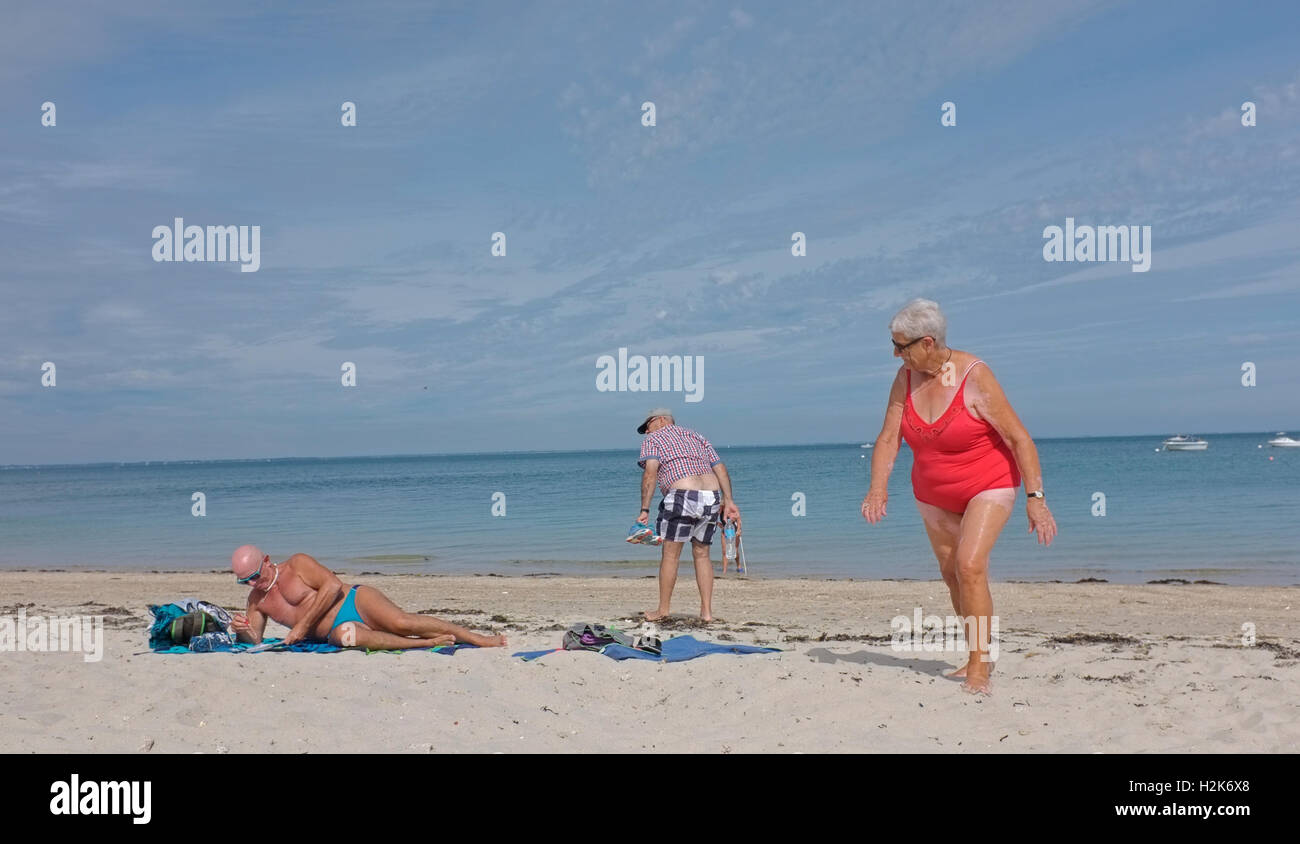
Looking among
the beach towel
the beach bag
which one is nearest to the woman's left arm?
the beach towel

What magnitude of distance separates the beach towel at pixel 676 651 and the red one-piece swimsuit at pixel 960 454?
6.03 ft

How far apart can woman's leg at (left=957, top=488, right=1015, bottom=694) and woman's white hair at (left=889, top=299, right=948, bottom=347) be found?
87 cm

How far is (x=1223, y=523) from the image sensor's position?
2095 cm

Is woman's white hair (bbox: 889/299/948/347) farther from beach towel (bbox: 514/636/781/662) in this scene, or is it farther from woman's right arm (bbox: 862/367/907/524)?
beach towel (bbox: 514/636/781/662)

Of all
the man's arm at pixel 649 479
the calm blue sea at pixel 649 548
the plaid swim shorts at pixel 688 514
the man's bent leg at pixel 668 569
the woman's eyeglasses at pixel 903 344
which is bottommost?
the calm blue sea at pixel 649 548

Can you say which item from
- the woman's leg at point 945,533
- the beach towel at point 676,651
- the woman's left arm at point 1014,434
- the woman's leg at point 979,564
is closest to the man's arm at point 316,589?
the beach towel at point 676,651

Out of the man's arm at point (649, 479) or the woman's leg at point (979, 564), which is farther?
the man's arm at point (649, 479)

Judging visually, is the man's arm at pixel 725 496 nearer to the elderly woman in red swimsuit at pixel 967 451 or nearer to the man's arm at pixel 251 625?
the elderly woman in red swimsuit at pixel 967 451

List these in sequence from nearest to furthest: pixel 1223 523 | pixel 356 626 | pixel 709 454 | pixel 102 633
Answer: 1. pixel 356 626
2. pixel 102 633
3. pixel 709 454
4. pixel 1223 523

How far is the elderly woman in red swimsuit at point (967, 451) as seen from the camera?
5266 millimetres
